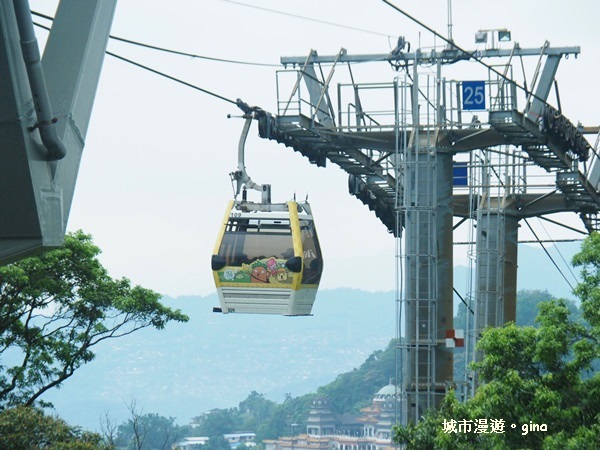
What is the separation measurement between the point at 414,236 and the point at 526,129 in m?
2.75

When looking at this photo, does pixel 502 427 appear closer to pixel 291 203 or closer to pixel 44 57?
pixel 291 203

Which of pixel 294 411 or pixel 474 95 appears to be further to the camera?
pixel 294 411

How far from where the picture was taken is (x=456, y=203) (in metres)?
36.3

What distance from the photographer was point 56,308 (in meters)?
32.7

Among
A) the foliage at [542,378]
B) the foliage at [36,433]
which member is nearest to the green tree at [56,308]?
the foliage at [36,433]

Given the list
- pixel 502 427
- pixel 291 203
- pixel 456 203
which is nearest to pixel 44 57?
pixel 502 427

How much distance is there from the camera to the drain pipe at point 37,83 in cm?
625

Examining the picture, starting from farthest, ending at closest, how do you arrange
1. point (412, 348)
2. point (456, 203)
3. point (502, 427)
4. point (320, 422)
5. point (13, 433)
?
point (320, 422) < point (456, 203) < point (13, 433) < point (412, 348) < point (502, 427)

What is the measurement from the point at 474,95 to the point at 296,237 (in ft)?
16.8

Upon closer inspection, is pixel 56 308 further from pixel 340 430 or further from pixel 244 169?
pixel 340 430

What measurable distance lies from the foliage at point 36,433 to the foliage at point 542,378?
9123 millimetres

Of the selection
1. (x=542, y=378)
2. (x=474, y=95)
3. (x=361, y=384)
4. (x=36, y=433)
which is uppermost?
(x=361, y=384)

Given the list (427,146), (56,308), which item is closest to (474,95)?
(427,146)

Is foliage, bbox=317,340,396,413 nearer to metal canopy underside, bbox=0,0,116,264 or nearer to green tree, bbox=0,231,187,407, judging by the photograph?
green tree, bbox=0,231,187,407
